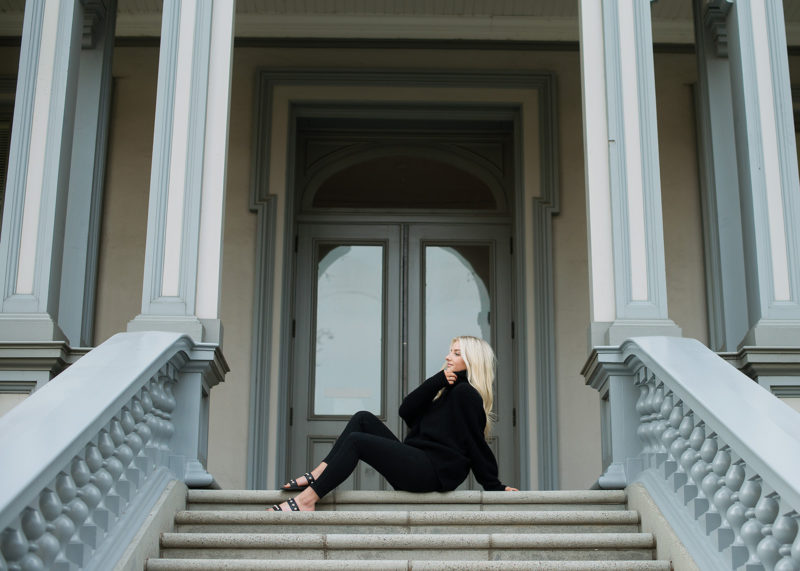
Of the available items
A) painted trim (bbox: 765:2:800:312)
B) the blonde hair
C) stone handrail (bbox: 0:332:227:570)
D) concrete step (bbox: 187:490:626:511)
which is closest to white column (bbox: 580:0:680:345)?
the blonde hair

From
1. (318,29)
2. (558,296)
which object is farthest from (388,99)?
(558,296)

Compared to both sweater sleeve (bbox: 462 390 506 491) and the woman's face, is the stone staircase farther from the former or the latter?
the woman's face

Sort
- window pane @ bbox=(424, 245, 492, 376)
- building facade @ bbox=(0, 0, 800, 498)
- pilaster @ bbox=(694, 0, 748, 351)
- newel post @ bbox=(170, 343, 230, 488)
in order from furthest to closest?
window pane @ bbox=(424, 245, 492, 376)
building facade @ bbox=(0, 0, 800, 498)
pilaster @ bbox=(694, 0, 748, 351)
newel post @ bbox=(170, 343, 230, 488)

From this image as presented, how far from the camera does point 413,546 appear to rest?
5094mm

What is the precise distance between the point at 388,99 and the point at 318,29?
31.5 inches

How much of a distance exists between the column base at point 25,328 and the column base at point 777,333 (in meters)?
3.94

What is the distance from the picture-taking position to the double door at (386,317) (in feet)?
30.3

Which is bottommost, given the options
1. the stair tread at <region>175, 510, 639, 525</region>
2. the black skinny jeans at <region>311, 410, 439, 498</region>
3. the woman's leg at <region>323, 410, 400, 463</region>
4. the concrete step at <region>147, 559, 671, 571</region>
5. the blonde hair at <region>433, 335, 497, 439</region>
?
the concrete step at <region>147, 559, 671, 571</region>

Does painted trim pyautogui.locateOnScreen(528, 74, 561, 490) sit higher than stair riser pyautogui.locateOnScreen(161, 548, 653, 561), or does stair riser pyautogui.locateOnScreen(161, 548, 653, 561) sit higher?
painted trim pyautogui.locateOnScreen(528, 74, 561, 490)

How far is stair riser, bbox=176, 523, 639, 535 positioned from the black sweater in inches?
20.2

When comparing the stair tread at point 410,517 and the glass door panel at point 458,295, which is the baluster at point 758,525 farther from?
the glass door panel at point 458,295

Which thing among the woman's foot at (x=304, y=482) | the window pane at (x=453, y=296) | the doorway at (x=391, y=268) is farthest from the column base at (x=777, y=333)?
the window pane at (x=453, y=296)

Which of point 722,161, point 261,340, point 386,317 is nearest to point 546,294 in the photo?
point 386,317

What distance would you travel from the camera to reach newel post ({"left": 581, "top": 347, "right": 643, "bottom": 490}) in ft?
19.5
